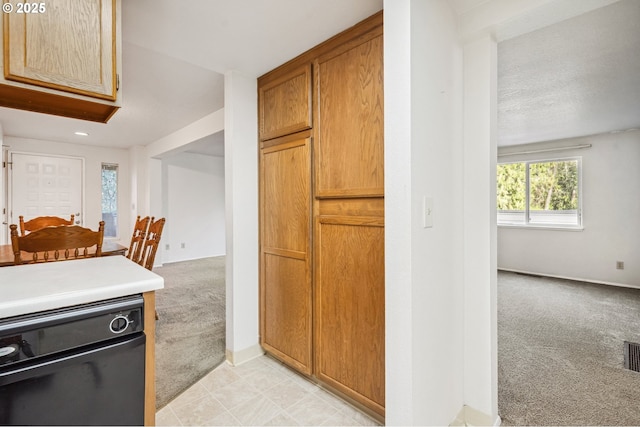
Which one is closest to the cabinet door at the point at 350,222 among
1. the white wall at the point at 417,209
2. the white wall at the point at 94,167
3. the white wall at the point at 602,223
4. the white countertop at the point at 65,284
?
the white wall at the point at 417,209

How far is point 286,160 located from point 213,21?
0.91 m

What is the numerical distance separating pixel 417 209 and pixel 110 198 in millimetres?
6723

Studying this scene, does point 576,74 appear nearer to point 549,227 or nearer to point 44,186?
point 549,227

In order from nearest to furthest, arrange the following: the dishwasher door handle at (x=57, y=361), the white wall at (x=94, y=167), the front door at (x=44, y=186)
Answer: the dishwasher door handle at (x=57, y=361) < the front door at (x=44, y=186) < the white wall at (x=94, y=167)

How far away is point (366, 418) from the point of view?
1.65 meters

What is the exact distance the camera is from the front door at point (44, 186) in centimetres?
497

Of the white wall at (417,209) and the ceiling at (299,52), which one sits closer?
the white wall at (417,209)

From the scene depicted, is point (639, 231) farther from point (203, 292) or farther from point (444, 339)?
point (203, 292)

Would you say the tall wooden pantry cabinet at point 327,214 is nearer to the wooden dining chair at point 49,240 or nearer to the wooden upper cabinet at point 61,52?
the wooden upper cabinet at point 61,52

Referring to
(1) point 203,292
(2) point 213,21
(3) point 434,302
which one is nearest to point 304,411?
(3) point 434,302

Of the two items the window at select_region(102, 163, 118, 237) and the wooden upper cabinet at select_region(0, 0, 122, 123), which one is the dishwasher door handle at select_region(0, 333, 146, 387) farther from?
the window at select_region(102, 163, 118, 237)

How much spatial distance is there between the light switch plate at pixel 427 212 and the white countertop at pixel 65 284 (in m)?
1.06

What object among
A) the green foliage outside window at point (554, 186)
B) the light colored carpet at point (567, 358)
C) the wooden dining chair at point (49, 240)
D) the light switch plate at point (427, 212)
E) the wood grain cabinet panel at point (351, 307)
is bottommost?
the light colored carpet at point (567, 358)

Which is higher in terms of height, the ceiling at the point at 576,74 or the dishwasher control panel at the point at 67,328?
the ceiling at the point at 576,74
